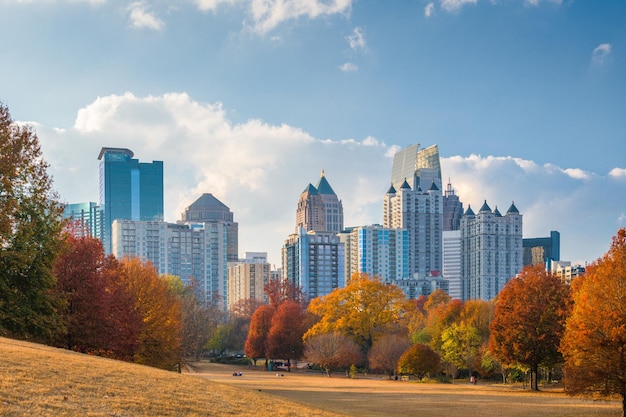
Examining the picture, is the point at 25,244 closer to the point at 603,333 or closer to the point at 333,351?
the point at 603,333

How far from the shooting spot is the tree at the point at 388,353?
89.4m

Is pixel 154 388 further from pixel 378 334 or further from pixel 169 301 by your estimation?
pixel 378 334

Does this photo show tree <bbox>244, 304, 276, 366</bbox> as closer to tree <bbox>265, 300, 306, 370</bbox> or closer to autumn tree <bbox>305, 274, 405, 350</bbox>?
tree <bbox>265, 300, 306, 370</bbox>

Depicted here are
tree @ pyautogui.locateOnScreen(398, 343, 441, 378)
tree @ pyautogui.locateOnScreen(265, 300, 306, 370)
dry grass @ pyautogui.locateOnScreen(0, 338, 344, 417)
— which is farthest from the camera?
tree @ pyautogui.locateOnScreen(265, 300, 306, 370)

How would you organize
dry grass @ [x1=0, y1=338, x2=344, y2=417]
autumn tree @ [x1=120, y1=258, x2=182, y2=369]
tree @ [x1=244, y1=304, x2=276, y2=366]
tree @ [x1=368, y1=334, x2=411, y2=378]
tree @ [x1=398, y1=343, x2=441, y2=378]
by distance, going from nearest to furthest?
dry grass @ [x1=0, y1=338, x2=344, y2=417], autumn tree @ [x1=120, y1=258, x2=182, y2=369], tree @ [x1=398, y1=343, x2=441, y2=378], tree @ [x1=368, y1=334, x2=411, y2=378], tree @ [x1=244, y1=304, x2=276, y2=366]

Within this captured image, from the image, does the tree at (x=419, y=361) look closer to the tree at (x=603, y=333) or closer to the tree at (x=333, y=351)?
the tree at (x=333, y=351)

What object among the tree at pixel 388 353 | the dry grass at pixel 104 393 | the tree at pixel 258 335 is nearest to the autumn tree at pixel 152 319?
the dry grass at pixel 104 393

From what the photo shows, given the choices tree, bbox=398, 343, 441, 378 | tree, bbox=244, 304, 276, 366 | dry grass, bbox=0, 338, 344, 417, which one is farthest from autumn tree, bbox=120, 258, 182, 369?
tree, bbox=244, 304, 276, 366

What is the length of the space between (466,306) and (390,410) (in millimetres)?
62165

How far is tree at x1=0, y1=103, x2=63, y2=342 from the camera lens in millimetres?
39875

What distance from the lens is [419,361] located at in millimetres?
83312

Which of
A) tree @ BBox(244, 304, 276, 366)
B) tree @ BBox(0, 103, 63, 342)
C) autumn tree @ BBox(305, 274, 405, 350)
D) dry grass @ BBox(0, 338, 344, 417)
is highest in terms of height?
tree @ BBox(0, 103, 63, 342)

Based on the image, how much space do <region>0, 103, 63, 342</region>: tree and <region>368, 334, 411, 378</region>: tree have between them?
53.5 meters

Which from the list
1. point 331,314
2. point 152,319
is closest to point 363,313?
point 331,314
